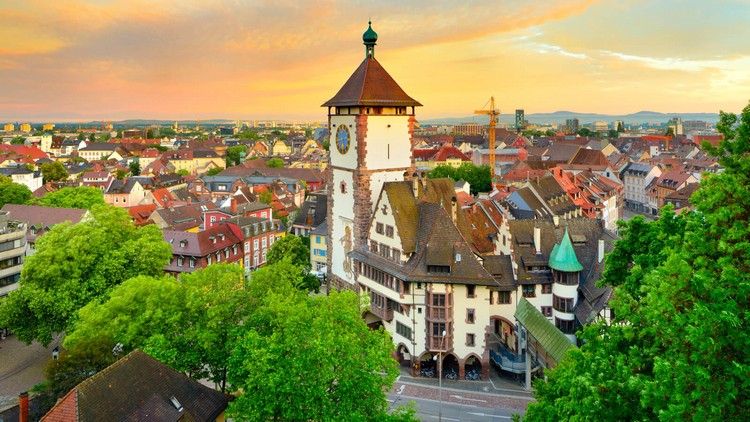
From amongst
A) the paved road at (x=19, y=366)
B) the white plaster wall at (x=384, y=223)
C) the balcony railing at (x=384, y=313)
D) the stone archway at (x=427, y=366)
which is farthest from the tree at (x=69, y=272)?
the stone archway at (x=427, y=366)

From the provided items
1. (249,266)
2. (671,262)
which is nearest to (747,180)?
(671,262)

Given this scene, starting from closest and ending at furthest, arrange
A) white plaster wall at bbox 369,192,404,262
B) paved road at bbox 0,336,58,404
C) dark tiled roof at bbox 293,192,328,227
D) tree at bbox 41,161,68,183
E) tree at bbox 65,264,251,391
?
tree at bbox 65,264,251,391 < paved road at bbox 0,336,58,404 < white plaster wall at bbox 369,192,404,262 < dark tiled roof at bbox 293,192,328,227 < tree at bbox 41,161,68,183

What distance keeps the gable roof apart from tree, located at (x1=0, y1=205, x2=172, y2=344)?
3033 centimetres

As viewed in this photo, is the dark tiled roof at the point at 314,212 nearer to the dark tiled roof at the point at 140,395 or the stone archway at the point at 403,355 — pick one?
the stone archway at the point at 403,355

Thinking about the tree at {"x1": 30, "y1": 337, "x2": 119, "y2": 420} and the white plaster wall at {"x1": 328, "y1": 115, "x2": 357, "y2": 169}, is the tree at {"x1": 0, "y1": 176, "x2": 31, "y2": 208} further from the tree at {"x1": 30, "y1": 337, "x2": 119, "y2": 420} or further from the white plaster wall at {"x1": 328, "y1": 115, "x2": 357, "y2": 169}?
the tree at {"x1": 30, "y1": 337, "x2": 119, "y2": 420}

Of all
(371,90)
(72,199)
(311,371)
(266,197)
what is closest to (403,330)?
(371,90)

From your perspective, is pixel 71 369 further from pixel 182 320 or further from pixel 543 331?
pixel 543 331

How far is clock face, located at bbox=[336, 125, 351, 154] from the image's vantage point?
53750 mm

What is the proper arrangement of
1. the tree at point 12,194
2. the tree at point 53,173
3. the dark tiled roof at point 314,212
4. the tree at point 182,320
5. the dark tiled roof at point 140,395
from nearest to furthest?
the dark tiled roof at point 140,395 < the tree at point 182,320 < the dark tiled roof at point 314,212 < the tree at point 12,194 < the tree at point 53,173

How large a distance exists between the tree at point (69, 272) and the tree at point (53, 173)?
413 feet

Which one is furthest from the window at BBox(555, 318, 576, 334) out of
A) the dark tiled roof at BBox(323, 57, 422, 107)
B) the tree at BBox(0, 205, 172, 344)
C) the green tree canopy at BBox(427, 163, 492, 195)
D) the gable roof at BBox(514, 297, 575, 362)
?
the green tree canopy at BBox(427, 163, 492, 195)

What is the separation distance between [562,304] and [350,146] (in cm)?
2244

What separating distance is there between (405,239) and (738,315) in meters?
33.5

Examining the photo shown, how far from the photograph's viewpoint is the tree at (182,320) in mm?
32344
